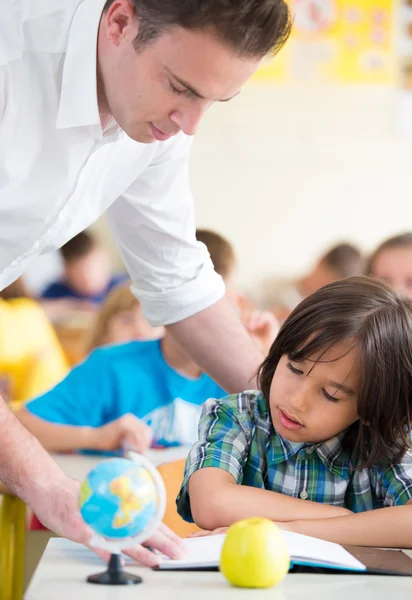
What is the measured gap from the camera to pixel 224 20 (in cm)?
117

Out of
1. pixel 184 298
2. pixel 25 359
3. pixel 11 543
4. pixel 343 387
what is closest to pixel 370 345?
pixel 343 387

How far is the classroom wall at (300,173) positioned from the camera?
5434 millimetres

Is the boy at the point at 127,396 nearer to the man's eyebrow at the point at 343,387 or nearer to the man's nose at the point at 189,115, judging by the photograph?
the man's eyebrow at the point at 343,387

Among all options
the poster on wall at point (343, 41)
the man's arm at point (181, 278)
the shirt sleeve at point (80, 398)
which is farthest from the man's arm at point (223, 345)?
the poster on wall at point (343, 41)

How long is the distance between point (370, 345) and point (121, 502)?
54 cm

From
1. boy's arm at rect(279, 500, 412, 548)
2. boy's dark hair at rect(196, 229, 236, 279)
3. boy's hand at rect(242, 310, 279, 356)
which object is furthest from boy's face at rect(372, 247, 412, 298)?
boy's arm at rect(279, 500, 412, 548)

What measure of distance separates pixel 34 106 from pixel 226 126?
4.23m

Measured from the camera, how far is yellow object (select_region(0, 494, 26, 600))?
1.68 m

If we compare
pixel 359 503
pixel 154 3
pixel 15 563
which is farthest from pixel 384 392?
pixel 15 563

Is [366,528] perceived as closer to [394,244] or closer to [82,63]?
[82,63]

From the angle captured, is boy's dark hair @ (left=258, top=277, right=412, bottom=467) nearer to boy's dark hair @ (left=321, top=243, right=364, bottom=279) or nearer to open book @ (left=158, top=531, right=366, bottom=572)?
open book @ (left=158, top=531, right=366, bottom=572)

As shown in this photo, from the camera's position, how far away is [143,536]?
0.94 meters

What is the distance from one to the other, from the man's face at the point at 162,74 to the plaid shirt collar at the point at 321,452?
0.49 meters

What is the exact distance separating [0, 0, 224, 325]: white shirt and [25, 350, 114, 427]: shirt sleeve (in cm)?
77
